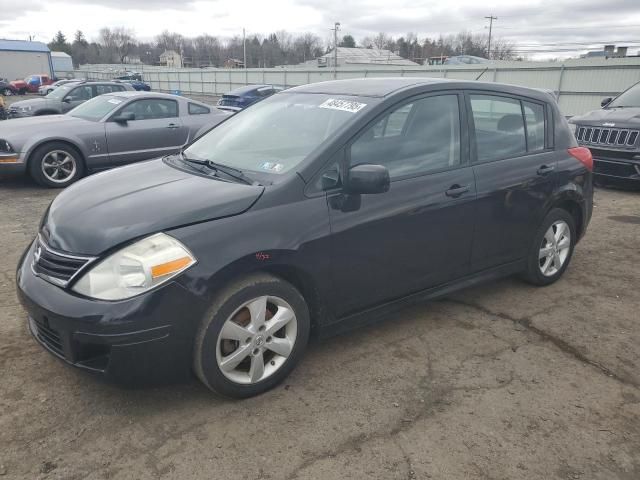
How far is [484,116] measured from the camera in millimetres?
3859

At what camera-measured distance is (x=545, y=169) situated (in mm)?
4172

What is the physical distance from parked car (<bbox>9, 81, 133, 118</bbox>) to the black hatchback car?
479 inches

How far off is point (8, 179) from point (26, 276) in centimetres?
718

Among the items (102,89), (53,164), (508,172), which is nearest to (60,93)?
(102,89)

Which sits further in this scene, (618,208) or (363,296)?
(618,208)

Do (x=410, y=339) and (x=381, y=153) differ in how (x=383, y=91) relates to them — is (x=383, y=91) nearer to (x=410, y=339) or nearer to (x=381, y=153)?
(x=381, y=153)

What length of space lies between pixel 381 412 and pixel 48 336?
1.80m

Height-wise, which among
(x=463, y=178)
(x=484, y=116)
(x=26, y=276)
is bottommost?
(x=26, y=276)

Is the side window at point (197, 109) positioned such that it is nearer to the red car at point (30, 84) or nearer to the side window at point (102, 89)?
the side window at point (102, 89)

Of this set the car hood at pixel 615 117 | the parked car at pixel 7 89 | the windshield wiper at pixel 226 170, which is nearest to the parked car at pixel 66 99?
the car hood at pixel 615 117

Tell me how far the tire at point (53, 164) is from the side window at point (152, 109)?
1.16 meters

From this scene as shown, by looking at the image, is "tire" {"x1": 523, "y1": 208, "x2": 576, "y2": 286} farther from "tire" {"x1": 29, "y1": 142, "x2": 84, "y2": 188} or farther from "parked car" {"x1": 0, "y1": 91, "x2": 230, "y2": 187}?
"tire" {"x1": 29, "y1": 142, "x2": 84, "y2": 188}

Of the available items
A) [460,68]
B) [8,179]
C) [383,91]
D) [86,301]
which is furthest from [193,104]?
[460,68]

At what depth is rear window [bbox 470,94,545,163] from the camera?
380 centimetres
